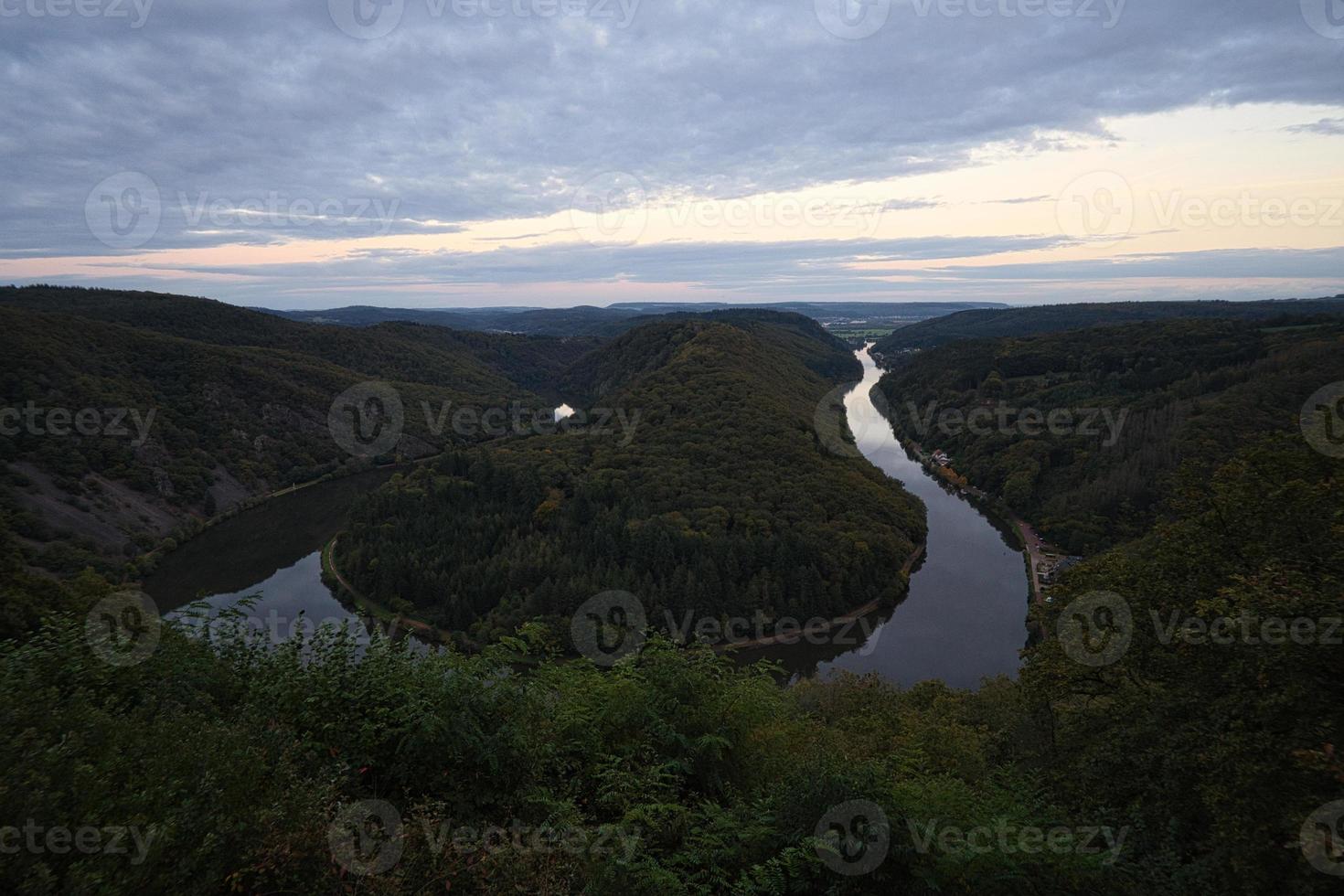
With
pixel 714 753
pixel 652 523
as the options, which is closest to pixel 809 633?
pixel 652 523

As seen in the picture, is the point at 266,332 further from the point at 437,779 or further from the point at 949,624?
the point at 437,779

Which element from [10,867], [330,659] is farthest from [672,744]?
[10,867]

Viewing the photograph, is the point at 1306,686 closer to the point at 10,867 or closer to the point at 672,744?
the point at 672,744

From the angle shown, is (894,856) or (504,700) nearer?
(894,856)

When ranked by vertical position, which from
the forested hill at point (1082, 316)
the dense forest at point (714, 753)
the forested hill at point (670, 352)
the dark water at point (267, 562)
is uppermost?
the forested hill at point (1082, 316)

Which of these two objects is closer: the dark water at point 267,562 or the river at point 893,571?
the river at point 893,571

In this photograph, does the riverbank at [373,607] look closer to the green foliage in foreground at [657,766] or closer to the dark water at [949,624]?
the dark water at [949,624]

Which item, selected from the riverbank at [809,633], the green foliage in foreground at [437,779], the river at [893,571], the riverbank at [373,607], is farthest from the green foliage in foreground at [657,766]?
the riverbank at [809,633]
